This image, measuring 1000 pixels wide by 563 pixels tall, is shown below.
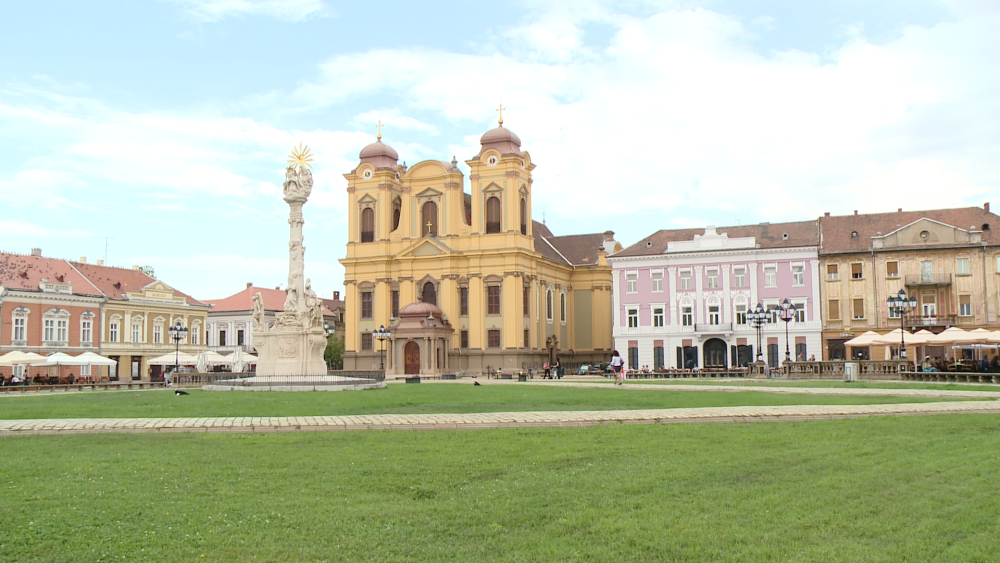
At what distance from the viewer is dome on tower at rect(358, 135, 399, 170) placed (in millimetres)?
78062

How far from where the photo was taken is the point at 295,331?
134 ft

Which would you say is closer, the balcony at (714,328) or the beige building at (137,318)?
the balcony at (714,328)

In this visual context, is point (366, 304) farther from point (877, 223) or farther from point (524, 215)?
point (877, 223)

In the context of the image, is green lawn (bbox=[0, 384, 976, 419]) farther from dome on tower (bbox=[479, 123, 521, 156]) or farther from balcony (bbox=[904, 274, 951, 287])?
dome on tower (bbox=[479, 123, 521, 156])

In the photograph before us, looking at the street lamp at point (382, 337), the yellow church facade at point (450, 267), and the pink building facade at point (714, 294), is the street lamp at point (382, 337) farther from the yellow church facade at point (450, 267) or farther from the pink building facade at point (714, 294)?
the pink building facade at point (714, 294)

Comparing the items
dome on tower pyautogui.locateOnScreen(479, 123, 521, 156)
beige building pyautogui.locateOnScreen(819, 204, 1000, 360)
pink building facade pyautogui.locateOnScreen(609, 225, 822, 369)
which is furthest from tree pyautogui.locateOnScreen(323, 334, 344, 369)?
beige building pyautogui.locateOnScreen(819, 204, 1000, 360)

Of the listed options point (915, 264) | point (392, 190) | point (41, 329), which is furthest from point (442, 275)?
point (915, 264)

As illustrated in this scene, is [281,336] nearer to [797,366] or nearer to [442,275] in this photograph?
[797,366]

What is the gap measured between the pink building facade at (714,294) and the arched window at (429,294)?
1493 cm

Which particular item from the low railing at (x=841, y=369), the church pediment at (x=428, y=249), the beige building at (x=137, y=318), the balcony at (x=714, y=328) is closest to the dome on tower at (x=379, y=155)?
the church pediment at (x=428, y=249)

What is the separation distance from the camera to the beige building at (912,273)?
62.1 metres

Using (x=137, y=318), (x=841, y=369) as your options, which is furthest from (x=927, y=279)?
(x=137, y=318)

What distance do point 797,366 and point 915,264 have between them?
77.5 feet

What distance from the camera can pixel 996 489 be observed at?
9531 mm
